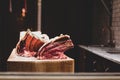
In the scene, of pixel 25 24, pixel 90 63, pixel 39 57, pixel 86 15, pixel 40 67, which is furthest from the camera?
pixel 25 24

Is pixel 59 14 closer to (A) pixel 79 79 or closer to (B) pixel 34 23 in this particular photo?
(B) pixel 34 23

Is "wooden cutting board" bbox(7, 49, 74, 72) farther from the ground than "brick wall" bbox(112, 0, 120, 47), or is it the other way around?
"brick wall" bbox(112, 0, 120, 47)

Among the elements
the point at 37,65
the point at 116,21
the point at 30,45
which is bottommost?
the point at 37,65

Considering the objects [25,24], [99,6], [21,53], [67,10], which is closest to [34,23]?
[25,24]

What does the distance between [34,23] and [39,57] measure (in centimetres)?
642

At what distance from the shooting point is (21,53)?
10.8 feet

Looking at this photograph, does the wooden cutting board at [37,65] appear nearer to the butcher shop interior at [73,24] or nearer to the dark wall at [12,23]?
the butcher shop interior at [73,24]

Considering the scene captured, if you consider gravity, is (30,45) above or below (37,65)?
above

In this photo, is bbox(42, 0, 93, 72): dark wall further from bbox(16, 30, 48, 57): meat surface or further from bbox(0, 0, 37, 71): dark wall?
bbox(16, 30, 48, 57): meat surface

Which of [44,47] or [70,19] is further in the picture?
[70,19]

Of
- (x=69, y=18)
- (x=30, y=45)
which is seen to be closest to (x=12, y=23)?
(x=69, y=18)

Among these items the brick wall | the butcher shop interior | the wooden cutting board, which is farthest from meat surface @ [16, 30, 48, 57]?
the brick wall

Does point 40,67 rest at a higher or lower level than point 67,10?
lower

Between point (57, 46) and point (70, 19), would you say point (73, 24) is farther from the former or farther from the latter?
point (57, 46)
